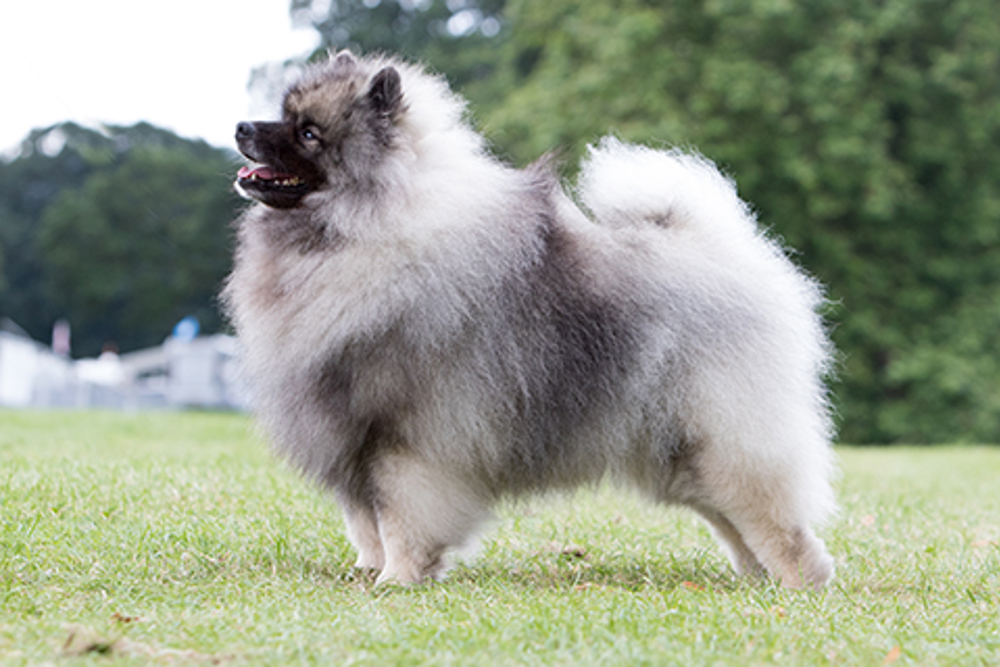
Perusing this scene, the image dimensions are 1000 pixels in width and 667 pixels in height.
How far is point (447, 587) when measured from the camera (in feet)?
13.3

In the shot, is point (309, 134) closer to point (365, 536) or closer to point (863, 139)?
point (365, 536)

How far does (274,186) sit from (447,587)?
68.5 inches

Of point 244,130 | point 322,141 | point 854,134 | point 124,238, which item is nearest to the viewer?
point 244,130

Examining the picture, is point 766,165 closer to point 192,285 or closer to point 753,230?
point 753,230

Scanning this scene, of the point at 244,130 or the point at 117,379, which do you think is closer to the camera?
the point at 244,130

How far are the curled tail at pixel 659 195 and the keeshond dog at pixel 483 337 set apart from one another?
12mm

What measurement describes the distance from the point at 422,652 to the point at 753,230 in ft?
8.50

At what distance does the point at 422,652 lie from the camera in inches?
116

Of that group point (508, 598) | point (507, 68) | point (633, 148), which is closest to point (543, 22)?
point (507, 68)

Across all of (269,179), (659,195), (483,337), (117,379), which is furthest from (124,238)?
(483,337)

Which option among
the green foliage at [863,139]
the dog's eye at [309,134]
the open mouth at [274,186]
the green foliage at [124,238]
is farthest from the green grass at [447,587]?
the green foliage at [124,238]

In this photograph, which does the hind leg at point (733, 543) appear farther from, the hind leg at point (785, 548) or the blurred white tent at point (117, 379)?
the blurred white tent at point (117, 379)

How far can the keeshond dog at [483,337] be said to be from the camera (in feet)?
13.5

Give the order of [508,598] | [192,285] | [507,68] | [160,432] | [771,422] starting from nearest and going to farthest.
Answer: [508,598] < [771,422] < [160,432] < [507,68] < [192,285]
